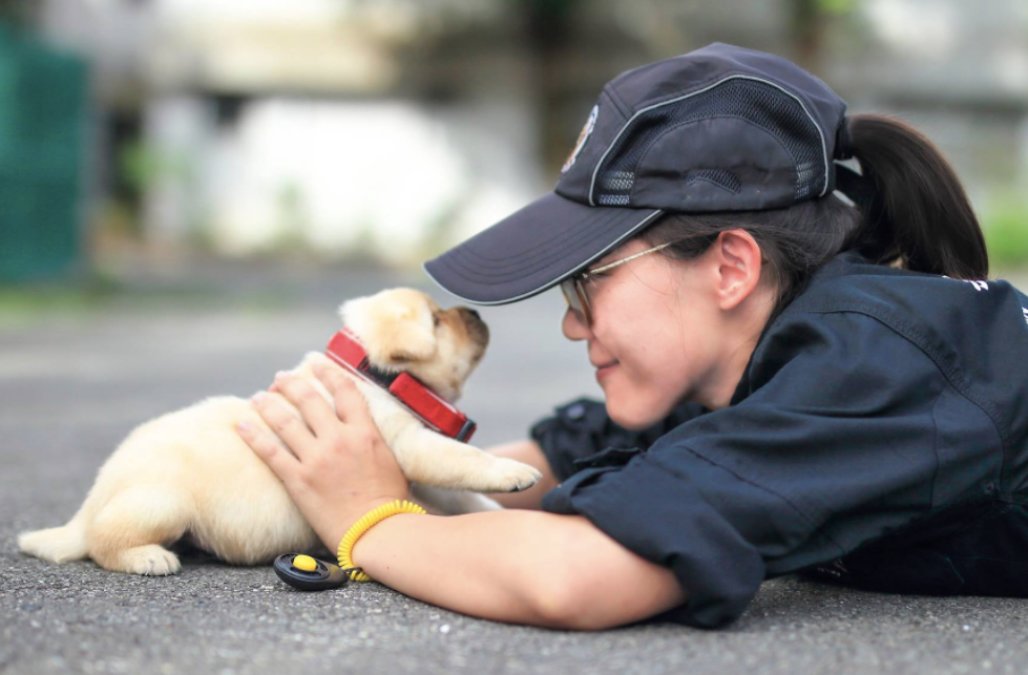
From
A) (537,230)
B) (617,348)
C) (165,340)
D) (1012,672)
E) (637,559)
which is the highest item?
(537,230)

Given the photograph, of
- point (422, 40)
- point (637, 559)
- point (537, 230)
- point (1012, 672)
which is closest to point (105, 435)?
point (537, 230)

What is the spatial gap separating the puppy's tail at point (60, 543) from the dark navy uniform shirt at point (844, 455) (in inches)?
38.3

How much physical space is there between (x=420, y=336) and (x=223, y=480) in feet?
1.59

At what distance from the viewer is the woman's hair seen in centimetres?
215

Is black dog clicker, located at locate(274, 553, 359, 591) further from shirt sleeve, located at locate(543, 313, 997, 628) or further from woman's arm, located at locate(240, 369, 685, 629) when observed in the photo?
shirt sleeve, located at locate(543, 313, 997, 628)

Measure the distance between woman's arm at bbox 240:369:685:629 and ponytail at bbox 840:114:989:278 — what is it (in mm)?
825

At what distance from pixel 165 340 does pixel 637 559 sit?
6312 mm

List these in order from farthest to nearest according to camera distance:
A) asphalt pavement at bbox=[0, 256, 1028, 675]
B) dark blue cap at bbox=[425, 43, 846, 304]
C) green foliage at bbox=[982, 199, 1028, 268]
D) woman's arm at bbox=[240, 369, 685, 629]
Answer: green foliage at bbox=[982, 199, 1028, 268] < dark blue cap at bbox=[425, 43, 846, 304] < woman's arm at bbox=[240, 369, 685, 629] < asphalt pavement at bbox=[0, 256, 1028, 675]

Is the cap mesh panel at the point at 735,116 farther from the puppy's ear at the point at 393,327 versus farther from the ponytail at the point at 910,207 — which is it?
the puppy's ear at the point at 393,327

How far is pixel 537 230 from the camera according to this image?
224cm

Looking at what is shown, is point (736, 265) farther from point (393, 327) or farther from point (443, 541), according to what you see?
point (393, 327)

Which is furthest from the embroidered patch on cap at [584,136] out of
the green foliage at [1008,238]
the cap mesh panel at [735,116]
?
the green foliage at [1008,238]

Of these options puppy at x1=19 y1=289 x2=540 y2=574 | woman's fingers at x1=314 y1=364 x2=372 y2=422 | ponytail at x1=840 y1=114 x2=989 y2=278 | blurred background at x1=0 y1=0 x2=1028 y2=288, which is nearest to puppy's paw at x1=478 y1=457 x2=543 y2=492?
puppy at x1=19 y1=289 x2=540 y2=574

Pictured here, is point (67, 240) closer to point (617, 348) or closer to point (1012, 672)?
point (617, 348)
